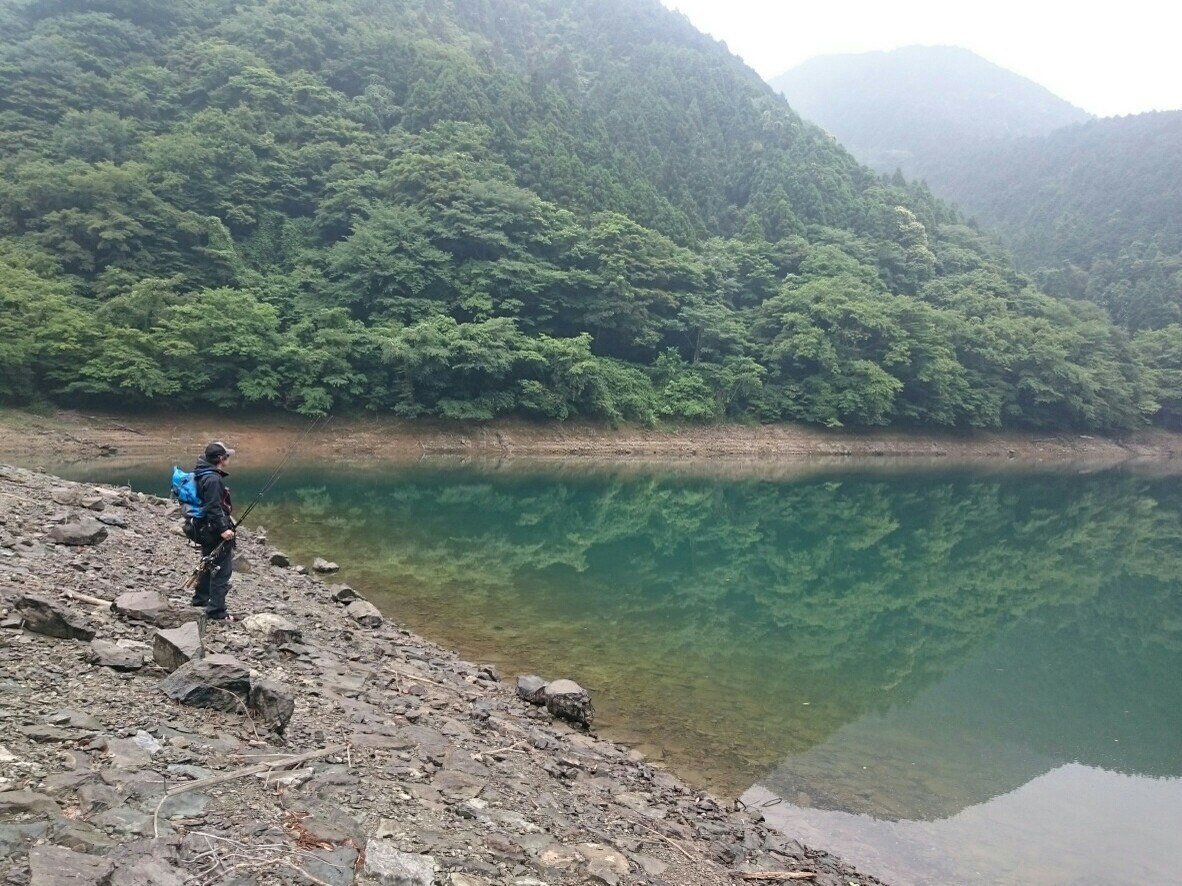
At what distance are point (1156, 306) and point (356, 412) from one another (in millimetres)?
82298

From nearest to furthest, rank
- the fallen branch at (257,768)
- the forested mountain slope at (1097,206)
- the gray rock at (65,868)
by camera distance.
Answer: the gray rock at (65,868) < the fallen branch at (257,768) < the forested mountain slope at (1097,206)

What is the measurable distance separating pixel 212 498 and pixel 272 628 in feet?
4.49

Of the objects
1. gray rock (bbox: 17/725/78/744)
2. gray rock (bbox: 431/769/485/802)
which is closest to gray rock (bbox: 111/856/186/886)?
gray rock (bbox: 17/725/78/744)

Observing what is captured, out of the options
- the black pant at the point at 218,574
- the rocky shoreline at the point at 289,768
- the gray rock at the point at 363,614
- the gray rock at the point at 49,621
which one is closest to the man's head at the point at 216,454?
the black pant at the point at 218,574

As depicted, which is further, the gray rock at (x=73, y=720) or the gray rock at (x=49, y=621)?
the gray rock at (x=49, y=621)

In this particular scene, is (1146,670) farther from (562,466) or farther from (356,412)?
(356,412)

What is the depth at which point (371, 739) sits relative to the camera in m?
5.20

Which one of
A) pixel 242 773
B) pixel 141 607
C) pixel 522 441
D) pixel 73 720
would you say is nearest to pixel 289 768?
pixel 242 773

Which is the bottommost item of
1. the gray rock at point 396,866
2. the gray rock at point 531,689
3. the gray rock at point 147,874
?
the gray rock at point 531,689

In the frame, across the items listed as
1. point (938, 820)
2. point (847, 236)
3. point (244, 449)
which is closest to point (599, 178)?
point (847, 236)

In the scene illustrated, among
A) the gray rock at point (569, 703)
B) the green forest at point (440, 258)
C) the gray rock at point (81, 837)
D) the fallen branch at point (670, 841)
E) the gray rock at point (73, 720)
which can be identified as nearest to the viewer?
the gray rock at point (81, 837)

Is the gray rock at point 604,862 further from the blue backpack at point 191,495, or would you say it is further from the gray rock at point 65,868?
the blue backpack at point 191,495

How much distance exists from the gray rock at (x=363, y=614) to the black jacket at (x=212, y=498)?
295 cm

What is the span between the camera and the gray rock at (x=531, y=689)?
788cm
